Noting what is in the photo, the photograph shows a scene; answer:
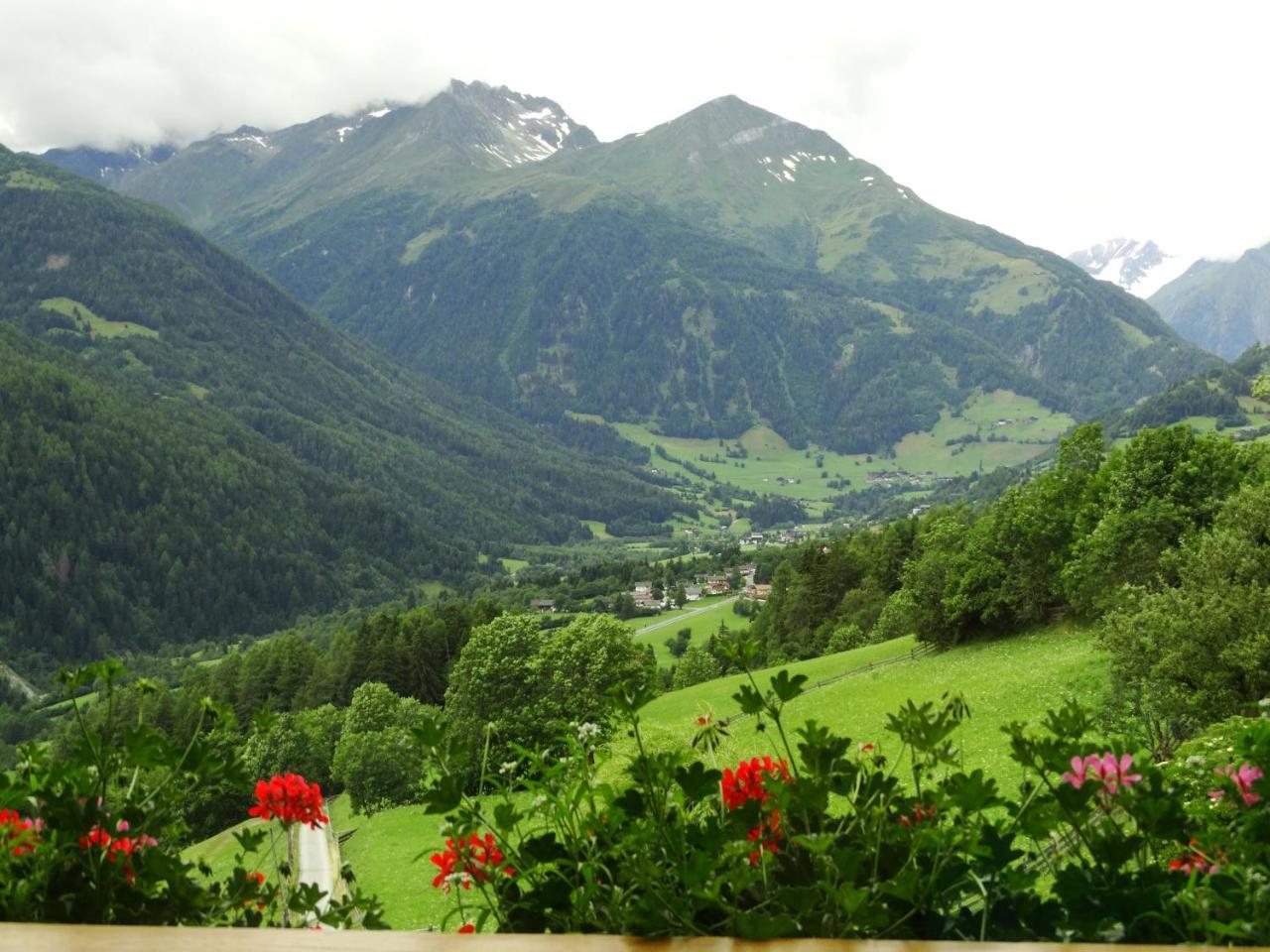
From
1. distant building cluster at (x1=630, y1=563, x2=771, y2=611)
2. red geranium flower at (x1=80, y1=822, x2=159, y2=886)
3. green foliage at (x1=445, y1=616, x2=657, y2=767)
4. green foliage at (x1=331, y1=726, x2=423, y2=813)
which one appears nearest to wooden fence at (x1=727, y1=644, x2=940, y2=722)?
green foliage at (x1=445, y1=616, x2=657, y2=767)

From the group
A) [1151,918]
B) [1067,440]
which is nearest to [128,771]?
[1151,918]

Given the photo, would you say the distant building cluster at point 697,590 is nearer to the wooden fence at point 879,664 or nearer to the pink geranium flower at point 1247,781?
the wooden fence at point 879,664

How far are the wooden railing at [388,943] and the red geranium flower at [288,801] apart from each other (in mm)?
1510

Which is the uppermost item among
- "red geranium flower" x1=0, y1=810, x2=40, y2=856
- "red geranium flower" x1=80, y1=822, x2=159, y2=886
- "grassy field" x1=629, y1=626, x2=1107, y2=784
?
"red geranium flower" x1=0, y1=810, x2=40, y2=856

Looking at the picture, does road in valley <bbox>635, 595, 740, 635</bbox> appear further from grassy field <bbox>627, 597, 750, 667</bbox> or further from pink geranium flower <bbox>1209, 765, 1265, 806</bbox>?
pink geranium flower <bbox>1209, 765, 1265, 806</bbox>

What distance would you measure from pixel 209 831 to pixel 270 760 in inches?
445

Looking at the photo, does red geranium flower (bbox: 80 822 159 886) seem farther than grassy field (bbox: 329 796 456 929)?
No

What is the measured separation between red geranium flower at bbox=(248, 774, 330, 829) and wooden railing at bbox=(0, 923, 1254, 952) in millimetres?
1510

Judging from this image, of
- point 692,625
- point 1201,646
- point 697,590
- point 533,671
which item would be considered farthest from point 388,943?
point 697,590

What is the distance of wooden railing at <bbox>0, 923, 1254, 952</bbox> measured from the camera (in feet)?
6.78

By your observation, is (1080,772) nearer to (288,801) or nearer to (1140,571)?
(288,801)

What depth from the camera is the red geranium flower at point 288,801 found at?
3.71 meters

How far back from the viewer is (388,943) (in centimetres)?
215

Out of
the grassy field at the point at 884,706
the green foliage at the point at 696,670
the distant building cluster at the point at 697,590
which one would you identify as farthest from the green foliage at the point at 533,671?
the distant building cluster at the point at 697,590
